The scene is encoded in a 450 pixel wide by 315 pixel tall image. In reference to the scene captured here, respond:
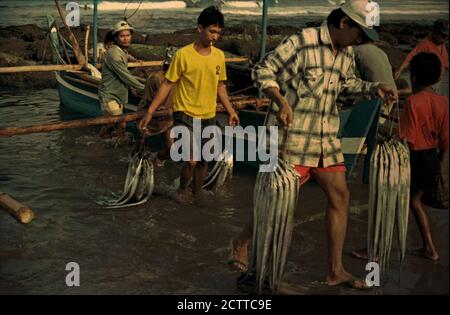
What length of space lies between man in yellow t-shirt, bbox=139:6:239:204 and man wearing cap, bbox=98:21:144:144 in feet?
8.02

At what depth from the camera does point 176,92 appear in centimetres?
645

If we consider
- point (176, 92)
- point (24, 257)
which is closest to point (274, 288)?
point (24, 257)

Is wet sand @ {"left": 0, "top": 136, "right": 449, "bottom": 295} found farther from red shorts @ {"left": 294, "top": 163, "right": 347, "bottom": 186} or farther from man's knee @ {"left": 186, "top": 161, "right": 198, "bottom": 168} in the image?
red shorts @ {"left": 294, "top": 163, "right": 347, "bottom": 186}

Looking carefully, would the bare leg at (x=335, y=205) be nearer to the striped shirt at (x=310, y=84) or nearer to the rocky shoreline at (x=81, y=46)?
the striped shirt at (x=310, y=84)

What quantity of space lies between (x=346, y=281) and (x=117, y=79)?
5.60 meters

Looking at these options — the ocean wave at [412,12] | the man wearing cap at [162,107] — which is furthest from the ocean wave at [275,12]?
the man wearing cap at [162,107]

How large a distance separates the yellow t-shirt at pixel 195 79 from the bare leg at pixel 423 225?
235 centimetres

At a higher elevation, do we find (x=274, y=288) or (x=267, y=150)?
(x=267, y=150)

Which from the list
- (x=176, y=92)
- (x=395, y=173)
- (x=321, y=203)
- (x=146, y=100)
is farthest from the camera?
(x=146, y=100)

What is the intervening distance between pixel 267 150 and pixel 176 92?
1918 mm

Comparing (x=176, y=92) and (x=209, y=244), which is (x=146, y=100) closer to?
(x=176, y=92)

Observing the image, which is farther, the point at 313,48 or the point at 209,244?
the point at 209,244

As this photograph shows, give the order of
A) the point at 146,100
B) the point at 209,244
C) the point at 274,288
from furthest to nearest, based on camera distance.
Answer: the point at 146,100
the point at 209,244
the point at 274,288
